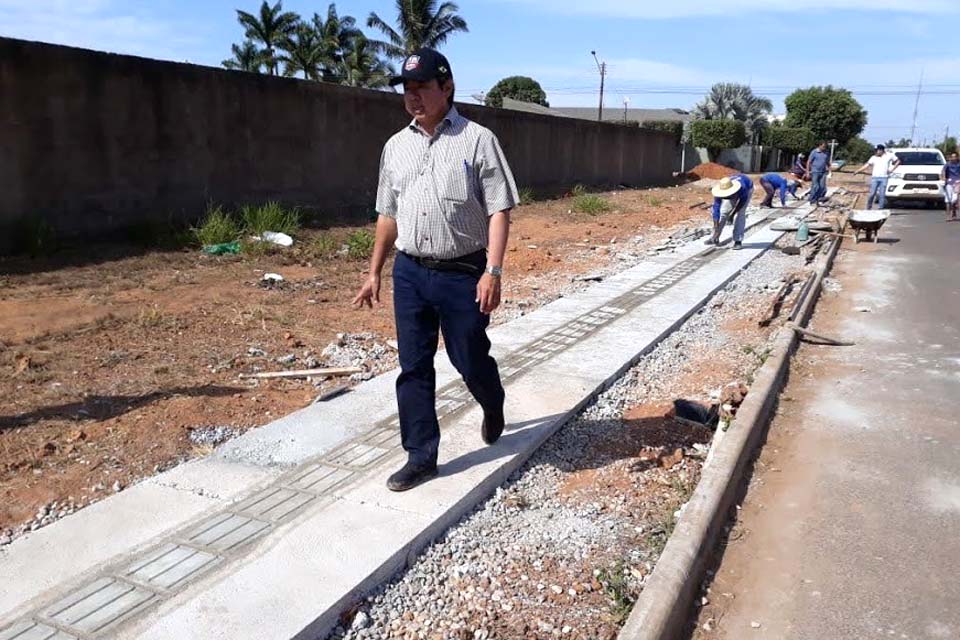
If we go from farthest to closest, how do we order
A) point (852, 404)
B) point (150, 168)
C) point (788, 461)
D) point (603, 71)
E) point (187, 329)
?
point (603, 71) < point (150, 168) < point (187, 329) < point (852, 404) < point (788, 461)

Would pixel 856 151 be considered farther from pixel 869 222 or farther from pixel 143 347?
pixel 143 347

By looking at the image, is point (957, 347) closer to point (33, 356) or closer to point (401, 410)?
point (401, 410)

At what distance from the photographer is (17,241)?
28.7ft

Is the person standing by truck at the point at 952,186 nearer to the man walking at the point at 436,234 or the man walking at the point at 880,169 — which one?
the man walking at the point at 880,169

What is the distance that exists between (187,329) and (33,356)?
123cm

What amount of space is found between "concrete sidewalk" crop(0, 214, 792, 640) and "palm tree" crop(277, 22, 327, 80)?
1971 inches

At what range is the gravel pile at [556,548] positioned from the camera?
9.29 feet

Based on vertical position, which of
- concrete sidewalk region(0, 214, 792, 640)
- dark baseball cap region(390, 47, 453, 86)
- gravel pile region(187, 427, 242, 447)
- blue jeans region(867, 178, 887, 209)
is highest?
dark baseball cap region(390, 47, 453, 86)

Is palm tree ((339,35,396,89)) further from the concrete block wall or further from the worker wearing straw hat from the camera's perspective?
the worker wearing straw hat

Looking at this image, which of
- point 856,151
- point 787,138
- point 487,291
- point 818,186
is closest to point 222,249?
point 487,291

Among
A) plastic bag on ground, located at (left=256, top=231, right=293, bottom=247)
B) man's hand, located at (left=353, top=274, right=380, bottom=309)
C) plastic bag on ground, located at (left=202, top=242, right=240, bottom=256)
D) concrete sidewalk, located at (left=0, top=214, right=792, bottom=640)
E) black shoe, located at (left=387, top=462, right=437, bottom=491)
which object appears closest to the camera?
concrete sidewalk, located at (left=0, top=214, right=792, bottom=640)

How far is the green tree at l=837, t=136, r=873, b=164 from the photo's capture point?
74188mm

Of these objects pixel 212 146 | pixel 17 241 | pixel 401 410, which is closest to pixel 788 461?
pixel 401 410

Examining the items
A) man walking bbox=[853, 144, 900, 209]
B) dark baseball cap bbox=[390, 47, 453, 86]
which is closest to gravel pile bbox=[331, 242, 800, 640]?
dark baseball cap bbox=[390, 47, 453, 86]
